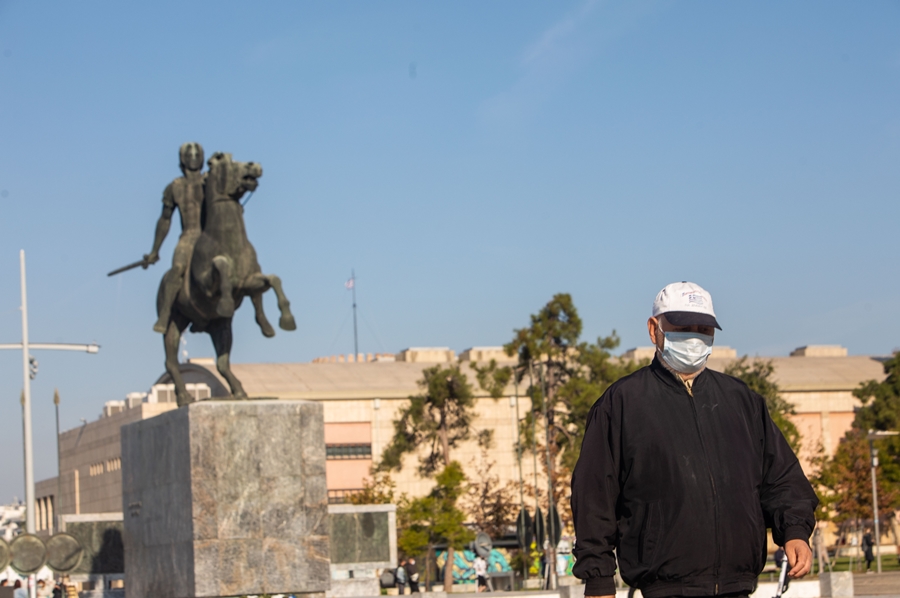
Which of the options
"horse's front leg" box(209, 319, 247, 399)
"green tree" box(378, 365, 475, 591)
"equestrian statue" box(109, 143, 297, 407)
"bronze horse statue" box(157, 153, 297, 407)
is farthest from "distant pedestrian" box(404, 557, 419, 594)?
"green tree" box(378, 365, 475, 591)

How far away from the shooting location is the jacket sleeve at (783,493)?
5168 millimetres

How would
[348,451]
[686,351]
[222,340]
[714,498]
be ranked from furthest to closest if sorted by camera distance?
[348,451]
[222,340]
[686,351]
[714,498]

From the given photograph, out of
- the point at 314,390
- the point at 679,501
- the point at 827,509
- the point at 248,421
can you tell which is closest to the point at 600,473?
the point at 679,501

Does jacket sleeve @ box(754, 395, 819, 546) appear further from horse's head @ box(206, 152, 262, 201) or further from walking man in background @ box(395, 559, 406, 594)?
walking man in background @ box(395, 559, 406, 594)

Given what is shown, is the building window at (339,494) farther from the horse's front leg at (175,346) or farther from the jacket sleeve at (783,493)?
the jacket sleeve at (783,493)

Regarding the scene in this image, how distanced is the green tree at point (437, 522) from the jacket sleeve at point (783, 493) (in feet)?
149

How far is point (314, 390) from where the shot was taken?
245ft

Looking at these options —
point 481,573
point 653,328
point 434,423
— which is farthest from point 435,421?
point 653,328

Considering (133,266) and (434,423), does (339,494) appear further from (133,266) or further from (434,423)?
(133,266)

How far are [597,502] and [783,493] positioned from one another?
71 centimetres

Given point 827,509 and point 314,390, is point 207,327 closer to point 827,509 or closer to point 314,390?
point 827,509

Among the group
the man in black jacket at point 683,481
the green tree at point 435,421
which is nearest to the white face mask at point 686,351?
the man in black jacket at point 683,481

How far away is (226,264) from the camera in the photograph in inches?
707

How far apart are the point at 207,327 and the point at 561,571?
2458 centimetres
